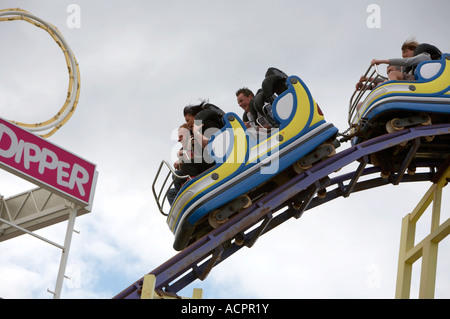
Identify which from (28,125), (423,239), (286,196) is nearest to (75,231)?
(28,125)

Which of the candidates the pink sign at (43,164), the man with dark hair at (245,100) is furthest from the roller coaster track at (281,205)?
the pink sign at (43,164)

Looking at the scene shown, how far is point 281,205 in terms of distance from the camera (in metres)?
10.0

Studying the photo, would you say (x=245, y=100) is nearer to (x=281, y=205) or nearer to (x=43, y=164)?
(x=281, y=205)

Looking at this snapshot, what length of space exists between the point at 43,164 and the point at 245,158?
495 centimetres

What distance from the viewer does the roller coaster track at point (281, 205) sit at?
29.9ft

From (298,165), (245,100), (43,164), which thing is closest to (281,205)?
(298,165)

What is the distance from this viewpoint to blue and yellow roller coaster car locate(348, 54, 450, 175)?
9.84m

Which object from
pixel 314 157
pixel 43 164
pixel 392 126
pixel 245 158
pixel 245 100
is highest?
pixel 43 164

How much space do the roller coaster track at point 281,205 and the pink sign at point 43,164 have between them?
4295 millimetres

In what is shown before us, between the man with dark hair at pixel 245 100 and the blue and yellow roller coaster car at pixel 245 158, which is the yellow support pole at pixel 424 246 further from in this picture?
the man with dark hair at pixel 245 100

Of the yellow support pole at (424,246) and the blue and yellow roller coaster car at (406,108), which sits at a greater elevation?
the blue and yellow roller coaster car at (406,108)

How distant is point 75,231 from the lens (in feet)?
42.9

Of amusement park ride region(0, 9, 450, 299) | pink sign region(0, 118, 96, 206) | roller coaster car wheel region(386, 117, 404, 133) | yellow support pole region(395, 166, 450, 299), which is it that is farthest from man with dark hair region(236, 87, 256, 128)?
pink sign region(0, 118, 96, 206)

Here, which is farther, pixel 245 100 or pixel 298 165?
pixel 245 100
